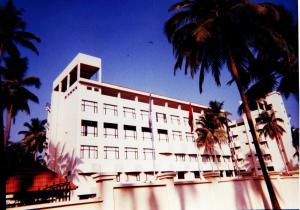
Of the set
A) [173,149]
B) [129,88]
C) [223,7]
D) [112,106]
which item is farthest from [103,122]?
[223,7]

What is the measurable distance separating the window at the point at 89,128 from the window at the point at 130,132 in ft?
15.3

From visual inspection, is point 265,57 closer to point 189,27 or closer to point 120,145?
point 189,27

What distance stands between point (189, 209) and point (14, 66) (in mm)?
10995

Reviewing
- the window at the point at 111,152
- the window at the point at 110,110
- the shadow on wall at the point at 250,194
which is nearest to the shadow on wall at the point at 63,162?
the window at the point at 111,152

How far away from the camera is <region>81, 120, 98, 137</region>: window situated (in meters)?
28.8

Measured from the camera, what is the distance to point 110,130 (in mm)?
31281

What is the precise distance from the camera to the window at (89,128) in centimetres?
2878

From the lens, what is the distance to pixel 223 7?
12.2m

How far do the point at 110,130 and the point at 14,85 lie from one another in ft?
64.0

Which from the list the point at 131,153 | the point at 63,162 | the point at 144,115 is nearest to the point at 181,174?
the point at 131,153

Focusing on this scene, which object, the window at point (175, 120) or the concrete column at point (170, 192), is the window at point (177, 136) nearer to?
the window at point (175, 120)

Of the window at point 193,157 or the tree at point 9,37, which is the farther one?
the window at point 193,157

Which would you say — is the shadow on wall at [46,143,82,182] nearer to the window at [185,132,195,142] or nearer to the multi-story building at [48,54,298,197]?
the multi-story building at [48,54,298,197]

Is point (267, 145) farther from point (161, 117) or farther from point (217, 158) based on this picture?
point (161, 117)
